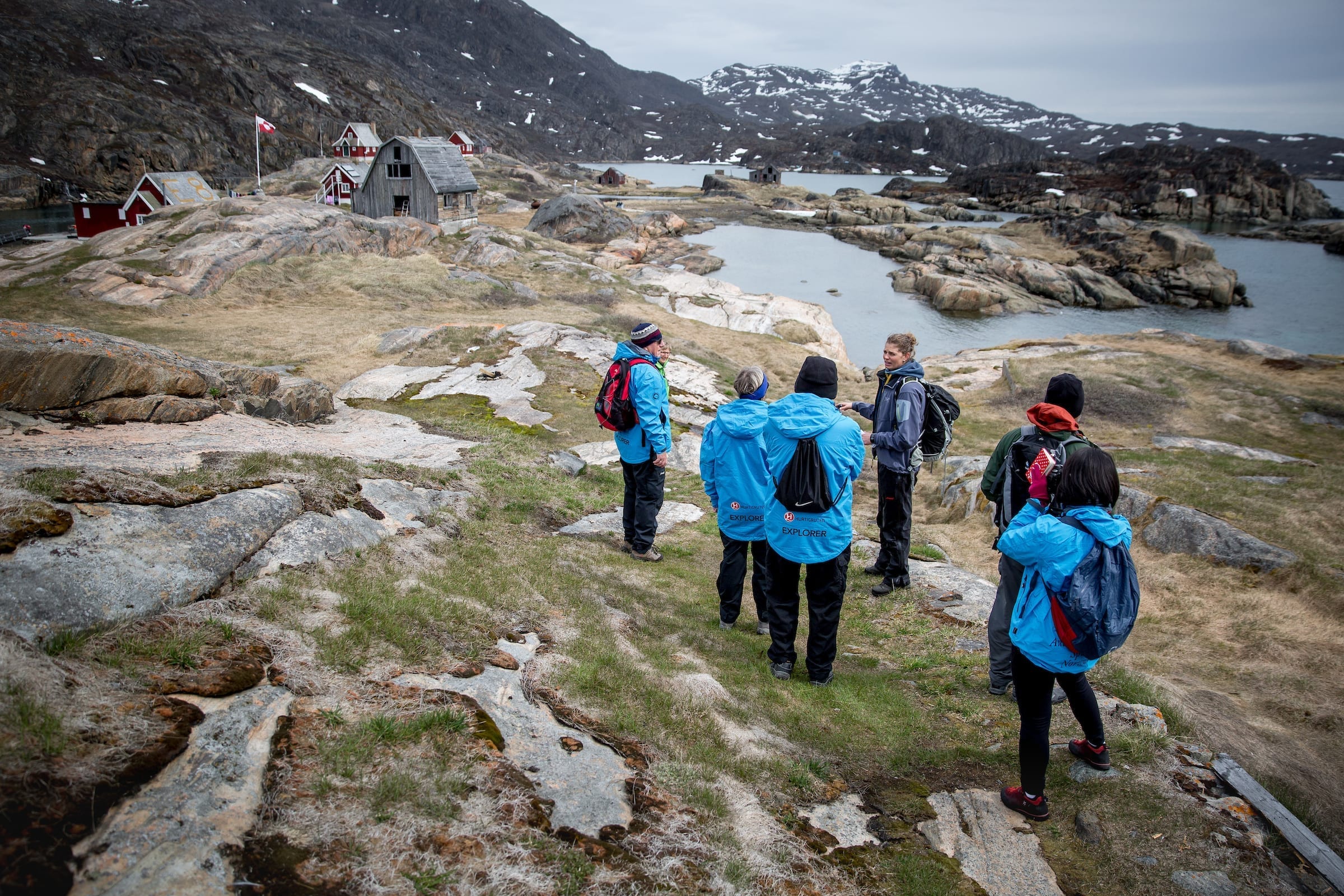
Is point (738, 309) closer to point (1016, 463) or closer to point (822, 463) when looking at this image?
point (1016, 463)

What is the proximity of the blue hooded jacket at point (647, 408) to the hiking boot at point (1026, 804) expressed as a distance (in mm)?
5049

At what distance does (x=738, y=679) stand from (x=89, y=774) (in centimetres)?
473

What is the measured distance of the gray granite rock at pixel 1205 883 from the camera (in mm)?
4242

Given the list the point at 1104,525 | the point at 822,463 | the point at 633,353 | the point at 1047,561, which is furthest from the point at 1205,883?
the point at 633,353

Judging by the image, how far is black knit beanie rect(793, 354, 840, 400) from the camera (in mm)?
6094

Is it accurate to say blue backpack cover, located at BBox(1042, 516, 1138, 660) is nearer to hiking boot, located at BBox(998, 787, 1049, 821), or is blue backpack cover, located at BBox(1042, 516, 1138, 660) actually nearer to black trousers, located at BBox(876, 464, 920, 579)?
hiking boot, located at BBox(998, 787, 1049, 821)

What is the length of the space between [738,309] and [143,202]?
39.8m

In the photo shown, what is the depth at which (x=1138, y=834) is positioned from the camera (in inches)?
184

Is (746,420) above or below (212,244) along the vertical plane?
below

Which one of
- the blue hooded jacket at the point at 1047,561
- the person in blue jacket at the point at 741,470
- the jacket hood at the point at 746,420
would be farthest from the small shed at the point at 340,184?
the blue hooded jacket at the point at 1047,561

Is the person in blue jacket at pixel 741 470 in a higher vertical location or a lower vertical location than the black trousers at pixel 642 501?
higher

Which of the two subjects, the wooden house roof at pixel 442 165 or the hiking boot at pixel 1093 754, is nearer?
the hiking boot at pixel 1093 754

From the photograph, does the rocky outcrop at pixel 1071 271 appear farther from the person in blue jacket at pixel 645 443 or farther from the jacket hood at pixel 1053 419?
the jacket hood at pixel 1053 419

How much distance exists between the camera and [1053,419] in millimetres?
6098
